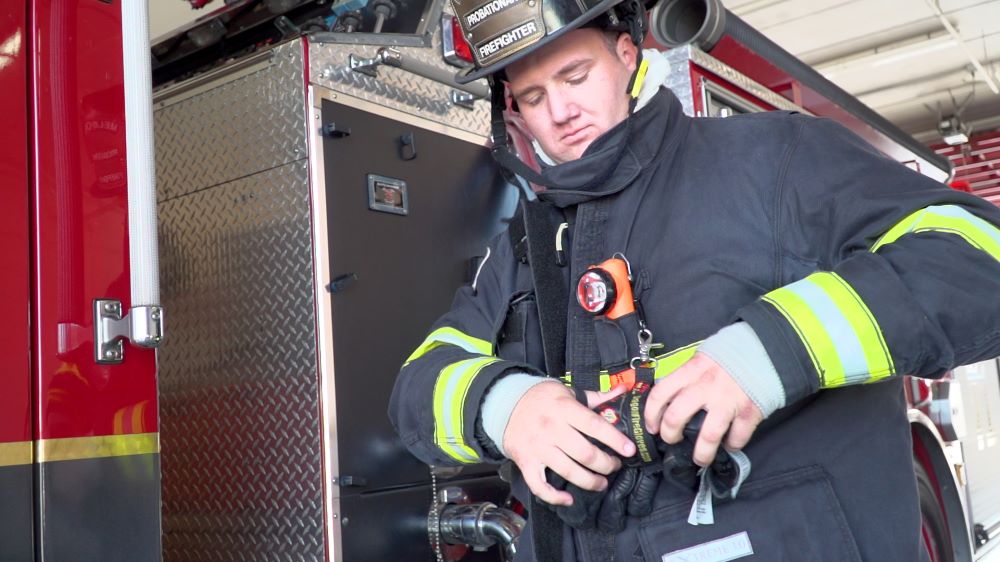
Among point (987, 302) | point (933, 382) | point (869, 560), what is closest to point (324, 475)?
point (869, 560)

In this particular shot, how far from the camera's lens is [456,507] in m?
2.60

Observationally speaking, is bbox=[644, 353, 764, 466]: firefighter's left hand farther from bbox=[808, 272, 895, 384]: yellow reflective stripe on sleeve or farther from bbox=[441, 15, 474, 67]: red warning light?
bbox=[441, 15, 474, 67]: red warning light

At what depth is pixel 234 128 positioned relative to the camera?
2711 millimetres

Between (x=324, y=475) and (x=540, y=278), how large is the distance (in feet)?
3.66

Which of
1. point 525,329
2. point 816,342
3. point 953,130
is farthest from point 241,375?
point 953,130

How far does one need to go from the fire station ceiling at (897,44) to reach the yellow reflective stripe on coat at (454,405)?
9381mm

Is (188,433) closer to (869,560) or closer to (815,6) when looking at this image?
(869,560)

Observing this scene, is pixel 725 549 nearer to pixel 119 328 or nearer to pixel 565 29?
pixel 565 29

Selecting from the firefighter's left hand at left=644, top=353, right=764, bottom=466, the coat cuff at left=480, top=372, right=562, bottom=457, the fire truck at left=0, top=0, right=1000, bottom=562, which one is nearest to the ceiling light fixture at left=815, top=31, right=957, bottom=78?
the fire truck at left=0, top=0, right=1000, bottom=562

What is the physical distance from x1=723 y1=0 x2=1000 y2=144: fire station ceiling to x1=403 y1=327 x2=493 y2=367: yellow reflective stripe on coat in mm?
9194

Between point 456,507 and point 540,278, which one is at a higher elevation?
point 540,278

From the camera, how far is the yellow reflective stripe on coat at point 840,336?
1.17m

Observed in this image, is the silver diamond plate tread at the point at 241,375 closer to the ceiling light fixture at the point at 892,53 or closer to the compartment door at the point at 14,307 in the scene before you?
the compartment door at the point at 14,307

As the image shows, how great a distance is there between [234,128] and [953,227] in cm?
203
